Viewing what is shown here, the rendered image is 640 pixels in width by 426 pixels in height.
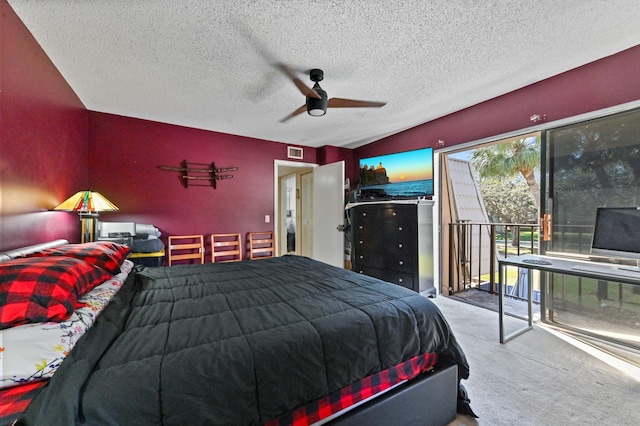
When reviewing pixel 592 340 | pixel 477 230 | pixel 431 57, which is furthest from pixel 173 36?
pixel 477 230

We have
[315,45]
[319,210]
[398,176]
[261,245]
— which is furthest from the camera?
[319,210]

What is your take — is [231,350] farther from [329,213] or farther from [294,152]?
[294,152]

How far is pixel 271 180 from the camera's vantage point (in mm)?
4555

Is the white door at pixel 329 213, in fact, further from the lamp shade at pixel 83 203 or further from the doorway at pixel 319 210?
the lamp shade at pixel 83 203

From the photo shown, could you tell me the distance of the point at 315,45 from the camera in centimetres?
198

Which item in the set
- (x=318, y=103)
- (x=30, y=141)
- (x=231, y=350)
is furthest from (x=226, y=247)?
(x=231, y=350)

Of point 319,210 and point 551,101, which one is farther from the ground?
point 551,101

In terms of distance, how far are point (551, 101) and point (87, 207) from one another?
14.5ft

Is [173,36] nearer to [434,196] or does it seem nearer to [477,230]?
[434,196]

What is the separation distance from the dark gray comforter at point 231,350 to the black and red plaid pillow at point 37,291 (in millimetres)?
153

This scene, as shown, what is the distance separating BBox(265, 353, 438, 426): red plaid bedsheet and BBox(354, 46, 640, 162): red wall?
2637 mm

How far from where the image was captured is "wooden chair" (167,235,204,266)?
365cm

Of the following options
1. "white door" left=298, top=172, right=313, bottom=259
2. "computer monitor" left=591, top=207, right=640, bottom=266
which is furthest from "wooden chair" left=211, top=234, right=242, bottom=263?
"computer monitor" left=591, top=207, right=640, bottom=266

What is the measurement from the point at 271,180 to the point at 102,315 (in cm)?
353
